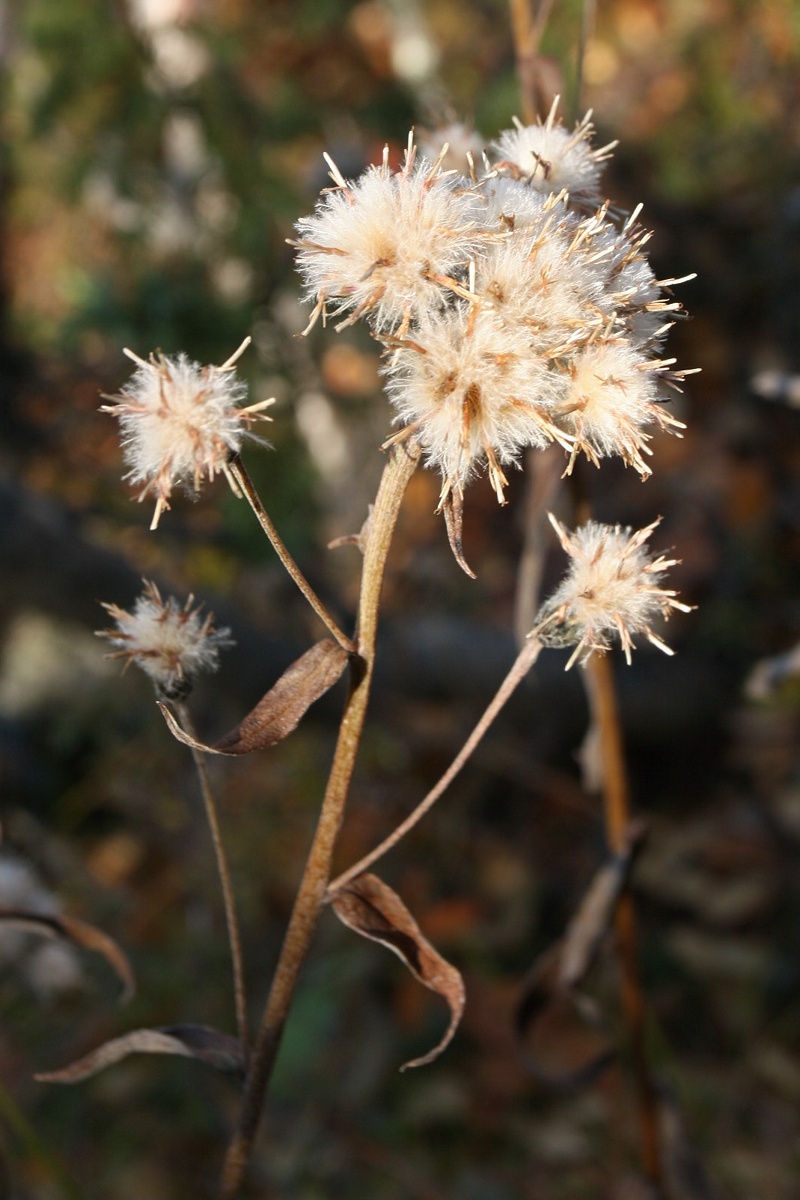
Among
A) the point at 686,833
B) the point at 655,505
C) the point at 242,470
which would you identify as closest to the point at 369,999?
the point at 686,833

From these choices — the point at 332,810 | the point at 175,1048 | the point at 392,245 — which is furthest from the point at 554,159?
the point at 175,1048

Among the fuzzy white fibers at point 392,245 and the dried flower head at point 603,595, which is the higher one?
the fuzzy white fibers at point 392,245

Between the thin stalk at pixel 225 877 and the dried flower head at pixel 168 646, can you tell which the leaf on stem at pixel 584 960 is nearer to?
the thin stalk at pixel 225 877

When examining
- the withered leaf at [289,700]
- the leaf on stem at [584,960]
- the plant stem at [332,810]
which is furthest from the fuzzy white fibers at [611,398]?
the leaf on stem at [584,960]

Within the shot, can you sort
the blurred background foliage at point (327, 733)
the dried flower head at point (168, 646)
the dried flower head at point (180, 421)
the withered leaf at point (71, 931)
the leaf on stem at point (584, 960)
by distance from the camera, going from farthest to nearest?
the blurred background foliage at point (327, 733)
the leaf on stem at point (584, 960)
the withered leaf at point (71, 931)
the dried flower head at point (168, 646)
the dried flower head at point (180, 421)

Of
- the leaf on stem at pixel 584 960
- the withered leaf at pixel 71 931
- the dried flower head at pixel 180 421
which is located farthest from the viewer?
the leaf on stem at pixel 584 960

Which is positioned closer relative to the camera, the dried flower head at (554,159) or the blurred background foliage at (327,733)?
the dried flower head at (554,159)
